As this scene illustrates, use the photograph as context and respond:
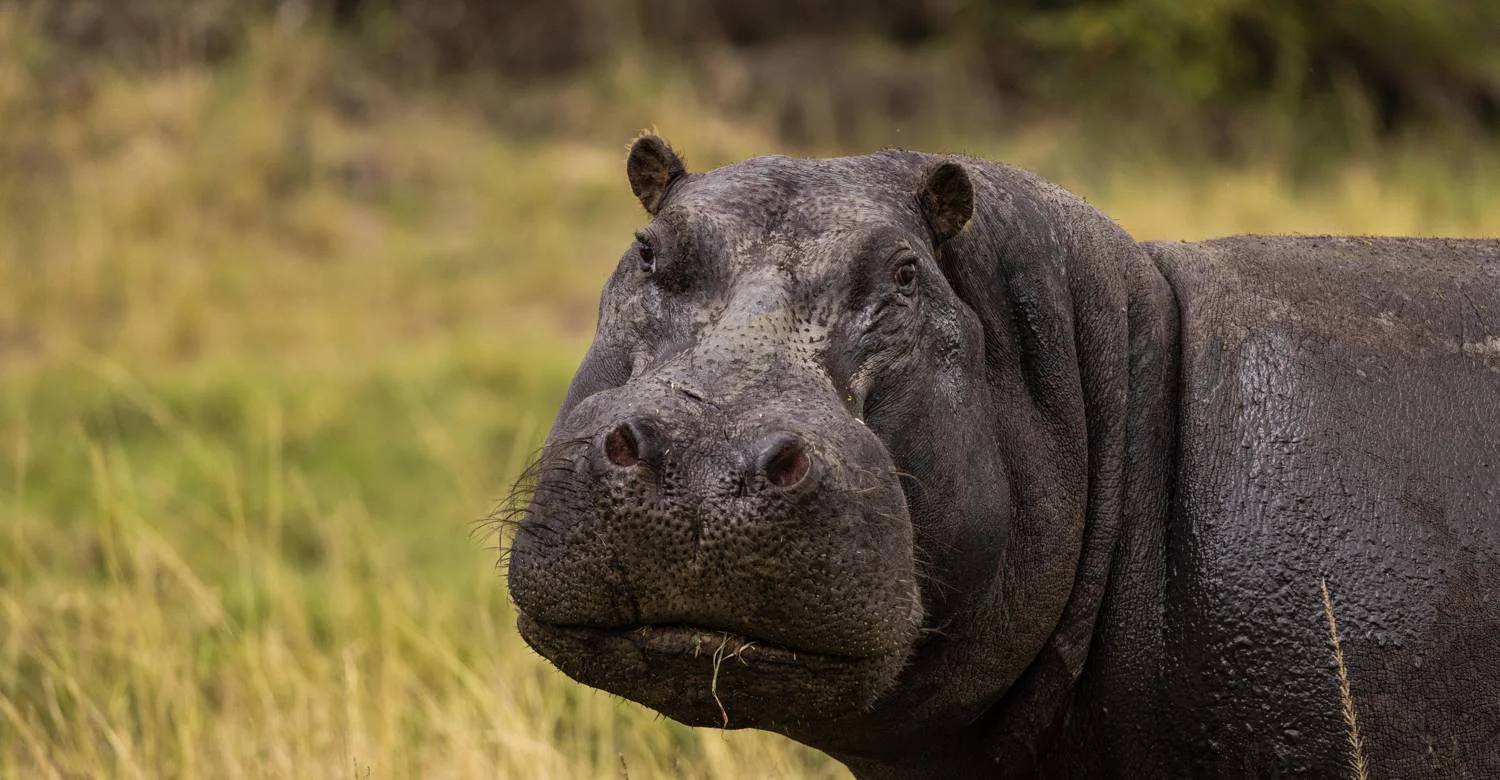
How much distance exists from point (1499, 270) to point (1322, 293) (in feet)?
1.30

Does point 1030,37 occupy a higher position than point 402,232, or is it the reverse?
point 1030,37

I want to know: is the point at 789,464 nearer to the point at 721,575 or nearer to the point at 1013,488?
the point at 721,575

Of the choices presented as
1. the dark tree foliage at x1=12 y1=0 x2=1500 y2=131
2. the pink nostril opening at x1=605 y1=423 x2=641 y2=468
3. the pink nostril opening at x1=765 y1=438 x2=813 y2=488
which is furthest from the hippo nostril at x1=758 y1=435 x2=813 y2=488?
the dark tree foliage at x1=12 y1=0 x2=1500 y2=131

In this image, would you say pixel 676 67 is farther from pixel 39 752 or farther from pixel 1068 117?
pixel 39 752

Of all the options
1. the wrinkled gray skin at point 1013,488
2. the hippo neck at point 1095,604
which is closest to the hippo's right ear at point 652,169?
the wrinkled gray skin at point 1013,488

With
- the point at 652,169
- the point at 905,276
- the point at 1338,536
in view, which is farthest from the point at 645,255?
the point at 1338,536

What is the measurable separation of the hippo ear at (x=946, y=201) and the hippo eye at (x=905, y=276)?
0.16 meters

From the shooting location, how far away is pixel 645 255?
317cm

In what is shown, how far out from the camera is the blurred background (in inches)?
222

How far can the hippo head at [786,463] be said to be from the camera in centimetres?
265

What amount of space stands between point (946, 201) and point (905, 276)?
0.20 meters

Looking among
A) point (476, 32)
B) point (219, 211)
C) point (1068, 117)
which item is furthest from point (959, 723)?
point (476, 32)

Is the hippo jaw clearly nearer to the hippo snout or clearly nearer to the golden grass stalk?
the hippo snout

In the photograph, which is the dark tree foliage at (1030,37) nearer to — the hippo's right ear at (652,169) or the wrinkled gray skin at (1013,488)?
the wrinkled gray skin at (1013,488)
